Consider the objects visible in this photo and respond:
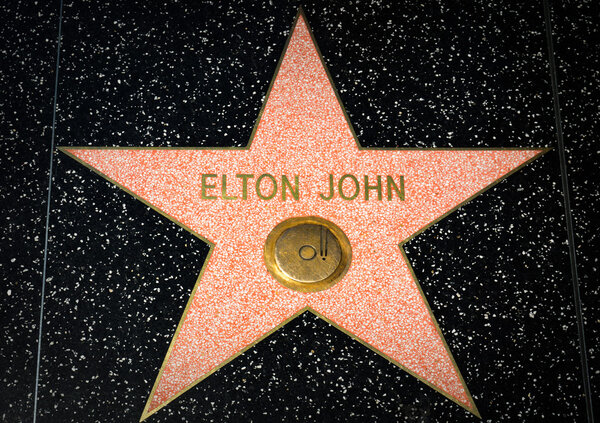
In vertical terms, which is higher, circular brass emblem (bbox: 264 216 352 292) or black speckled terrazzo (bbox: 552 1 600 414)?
black speckled terrazzo (bbox: 552 1 600 414)

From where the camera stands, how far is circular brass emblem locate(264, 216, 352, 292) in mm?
901

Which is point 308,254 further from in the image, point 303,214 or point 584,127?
point 584,127

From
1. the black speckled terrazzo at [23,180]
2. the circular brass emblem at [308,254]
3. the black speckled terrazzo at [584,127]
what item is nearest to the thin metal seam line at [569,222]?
the black speckled terrazzo at [584,127]

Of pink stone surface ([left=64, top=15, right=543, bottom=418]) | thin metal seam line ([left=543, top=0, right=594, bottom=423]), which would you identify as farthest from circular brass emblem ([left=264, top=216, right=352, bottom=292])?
thin metal seam line ([left=543, top=0, right=594, bottom=423])

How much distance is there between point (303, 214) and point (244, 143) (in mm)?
194

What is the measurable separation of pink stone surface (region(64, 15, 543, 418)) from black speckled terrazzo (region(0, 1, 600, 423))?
34mm

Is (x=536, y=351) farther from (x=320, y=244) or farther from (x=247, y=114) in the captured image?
(x=247, y=114)

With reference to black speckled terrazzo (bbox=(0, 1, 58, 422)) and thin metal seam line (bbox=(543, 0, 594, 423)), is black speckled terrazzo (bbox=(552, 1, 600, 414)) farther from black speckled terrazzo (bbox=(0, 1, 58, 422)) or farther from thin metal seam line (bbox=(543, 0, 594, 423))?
black speckled terrazzo (bbox=(0, 1, 58, 422))

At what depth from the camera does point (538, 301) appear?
0.91m

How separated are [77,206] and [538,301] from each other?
0.96 meters

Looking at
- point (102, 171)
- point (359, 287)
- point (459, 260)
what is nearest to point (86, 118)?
point (102, 171)

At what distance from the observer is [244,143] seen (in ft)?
3.10

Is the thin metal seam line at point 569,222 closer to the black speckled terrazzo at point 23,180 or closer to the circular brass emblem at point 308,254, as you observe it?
the circular brass emblem at point 308,254

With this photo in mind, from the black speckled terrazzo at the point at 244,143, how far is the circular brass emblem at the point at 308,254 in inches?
3.6
